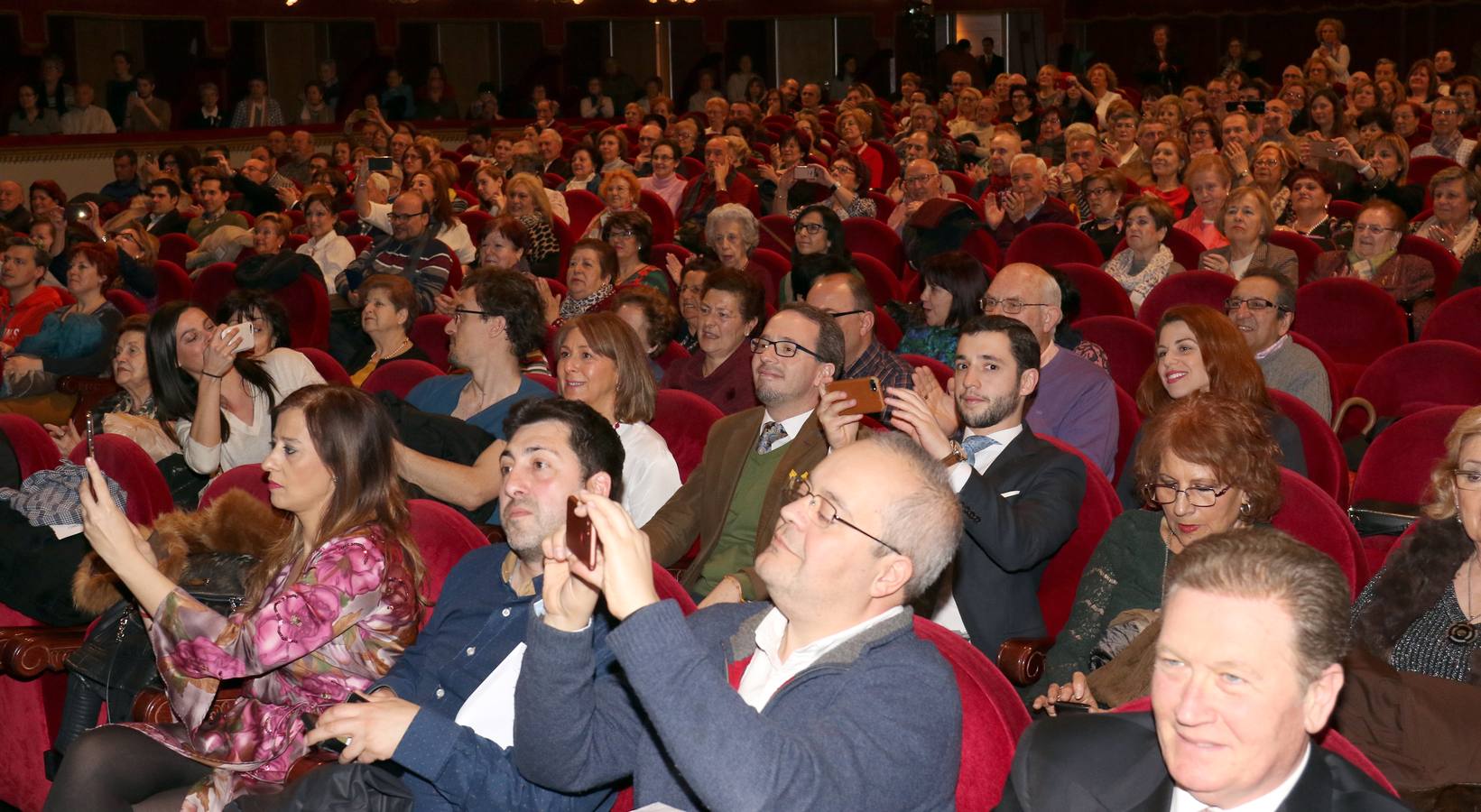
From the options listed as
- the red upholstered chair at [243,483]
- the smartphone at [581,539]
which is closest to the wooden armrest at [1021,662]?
the smartphone at [581,539]

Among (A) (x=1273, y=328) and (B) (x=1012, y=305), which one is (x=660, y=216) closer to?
(B) (x=1012, y=305)

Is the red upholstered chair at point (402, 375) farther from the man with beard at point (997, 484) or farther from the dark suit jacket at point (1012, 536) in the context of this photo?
the dark suit jacket at point (1012, 536)

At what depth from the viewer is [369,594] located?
8.52 ft

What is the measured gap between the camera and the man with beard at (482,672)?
222 centimetres

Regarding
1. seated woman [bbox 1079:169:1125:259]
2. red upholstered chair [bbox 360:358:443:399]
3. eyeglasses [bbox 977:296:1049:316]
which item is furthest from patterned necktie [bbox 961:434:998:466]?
seated woman [bbox 1079:169:1125:259]

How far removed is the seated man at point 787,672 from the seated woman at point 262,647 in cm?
63

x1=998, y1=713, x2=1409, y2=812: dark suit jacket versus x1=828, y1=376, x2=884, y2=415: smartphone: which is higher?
x1=828, y1=376, x2=884, y2=415: smartphone

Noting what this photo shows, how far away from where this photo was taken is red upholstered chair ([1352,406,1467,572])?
3.48m

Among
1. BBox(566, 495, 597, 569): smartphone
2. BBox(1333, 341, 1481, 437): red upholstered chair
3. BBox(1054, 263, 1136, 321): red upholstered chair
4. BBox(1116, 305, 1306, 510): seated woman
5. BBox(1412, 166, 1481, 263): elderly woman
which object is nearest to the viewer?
BBox(566, 495, 597, 569): smartphone

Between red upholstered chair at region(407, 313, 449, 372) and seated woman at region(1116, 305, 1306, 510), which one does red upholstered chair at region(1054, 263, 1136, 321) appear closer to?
seated woman at region(1116, 305, 1306, 510)

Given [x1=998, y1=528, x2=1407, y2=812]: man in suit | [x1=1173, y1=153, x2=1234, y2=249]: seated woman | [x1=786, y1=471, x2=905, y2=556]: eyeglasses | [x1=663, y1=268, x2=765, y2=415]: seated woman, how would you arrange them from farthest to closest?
[x1=1173, y1=153, x2=1234, y2=249]: seated woman < [x1=663, y1=268, x2=765, y2=415]: seated woman < [x1=786, y1=471, x2=905, y2=556]: eyeglasses < [x1=998, y1=528, x2=1407, y2=812]: man in suit

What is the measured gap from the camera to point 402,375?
488 cm

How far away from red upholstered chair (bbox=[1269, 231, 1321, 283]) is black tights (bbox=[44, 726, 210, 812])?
5334 millimetres

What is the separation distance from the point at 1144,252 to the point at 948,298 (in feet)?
5.65
